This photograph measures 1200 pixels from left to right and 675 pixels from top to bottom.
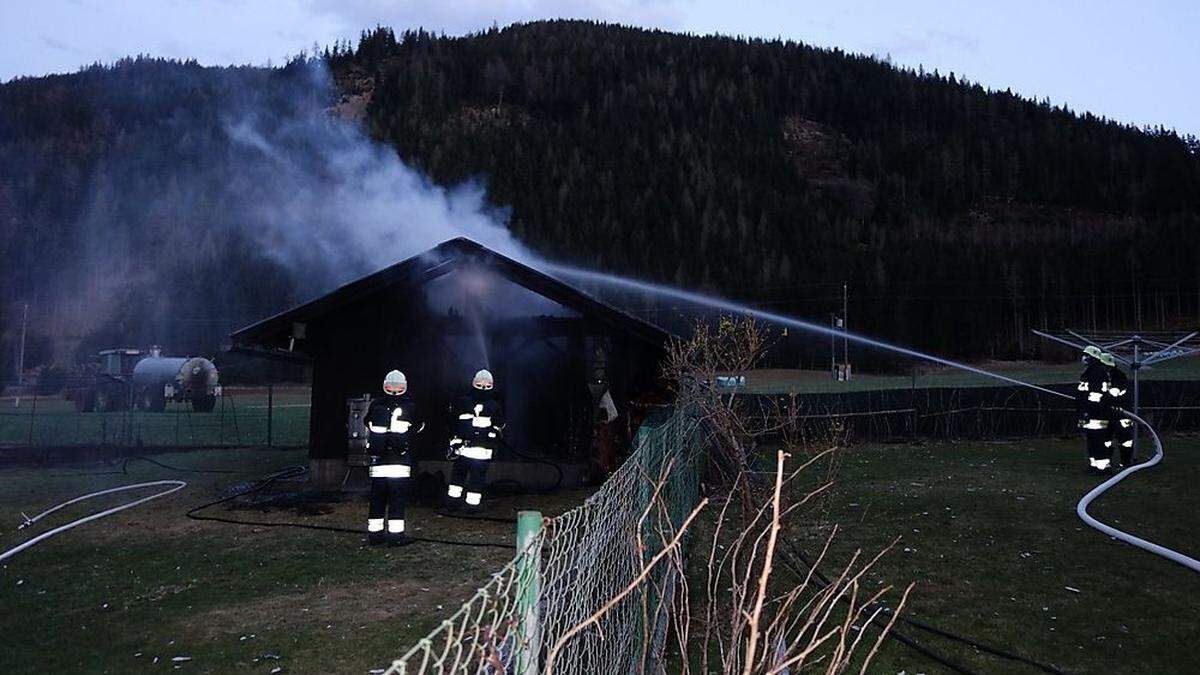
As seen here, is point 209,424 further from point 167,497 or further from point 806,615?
point 806,615

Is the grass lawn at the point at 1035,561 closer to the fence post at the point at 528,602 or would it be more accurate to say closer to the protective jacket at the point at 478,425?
the fence post at the point at 528,602

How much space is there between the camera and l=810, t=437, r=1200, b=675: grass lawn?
584 centimetres

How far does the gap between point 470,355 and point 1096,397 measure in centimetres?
1026

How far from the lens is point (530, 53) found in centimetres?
14562

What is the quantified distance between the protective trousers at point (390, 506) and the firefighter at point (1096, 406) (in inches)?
431

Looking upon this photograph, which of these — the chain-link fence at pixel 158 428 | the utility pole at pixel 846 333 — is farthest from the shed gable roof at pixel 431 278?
→ the utility pole at pixel 846 333

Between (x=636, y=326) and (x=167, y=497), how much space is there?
8.04m

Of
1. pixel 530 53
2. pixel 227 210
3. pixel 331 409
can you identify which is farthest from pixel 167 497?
pixel 530 53

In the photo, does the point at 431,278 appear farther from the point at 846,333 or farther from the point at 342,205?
the point at 846,333

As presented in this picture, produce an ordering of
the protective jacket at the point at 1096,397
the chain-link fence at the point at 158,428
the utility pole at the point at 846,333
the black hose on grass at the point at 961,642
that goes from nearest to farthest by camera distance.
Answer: the black hose on grass at the point at 961,642, the protective jacket at the point at 1096,397, the chain-link fence at the point at 158,428, the utility pole at the point at 846,333

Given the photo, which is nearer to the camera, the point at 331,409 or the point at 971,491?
the point at 971,491

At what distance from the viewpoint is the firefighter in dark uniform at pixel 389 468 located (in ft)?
30.7

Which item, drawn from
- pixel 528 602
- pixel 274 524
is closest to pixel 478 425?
pixel 274 524

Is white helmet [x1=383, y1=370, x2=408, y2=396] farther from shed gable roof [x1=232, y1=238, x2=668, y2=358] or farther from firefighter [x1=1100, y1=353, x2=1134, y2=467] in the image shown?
firefighter [x1=1100, y1=353, x2=1134, y2=467]
